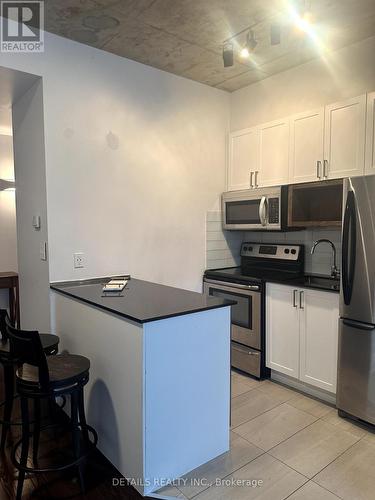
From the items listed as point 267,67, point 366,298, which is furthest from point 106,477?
point 267,67

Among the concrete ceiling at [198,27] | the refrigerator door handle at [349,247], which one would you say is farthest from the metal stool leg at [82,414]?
the concrete ceiling at [198,27]

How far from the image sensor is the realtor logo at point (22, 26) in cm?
224

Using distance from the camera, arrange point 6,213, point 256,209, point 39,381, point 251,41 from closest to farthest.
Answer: point 39,381
point 251,41
point 256,209
point 6,213

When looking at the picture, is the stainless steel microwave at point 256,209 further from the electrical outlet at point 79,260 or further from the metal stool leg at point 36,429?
the metal stool leg at point 36,429

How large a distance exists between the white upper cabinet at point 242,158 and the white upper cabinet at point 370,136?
1037 mm

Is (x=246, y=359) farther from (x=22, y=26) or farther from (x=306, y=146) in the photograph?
(x=22, y=26)

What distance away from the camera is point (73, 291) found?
7.89ft

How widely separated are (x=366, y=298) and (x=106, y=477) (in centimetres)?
189

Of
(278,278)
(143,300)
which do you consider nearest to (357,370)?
(278,278)

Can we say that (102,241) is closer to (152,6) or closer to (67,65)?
(67,65)

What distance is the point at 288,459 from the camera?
82.5 inches

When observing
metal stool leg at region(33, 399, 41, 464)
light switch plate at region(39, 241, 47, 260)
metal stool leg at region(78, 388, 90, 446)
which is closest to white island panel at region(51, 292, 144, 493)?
metal stool leg at region(78, 388, 90, 446)

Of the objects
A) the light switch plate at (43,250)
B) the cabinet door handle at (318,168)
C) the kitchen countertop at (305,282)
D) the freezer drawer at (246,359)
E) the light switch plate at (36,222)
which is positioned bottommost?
Answer: the freezer drawer at (246,359)

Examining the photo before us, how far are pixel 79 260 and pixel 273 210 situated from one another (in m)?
1.70
